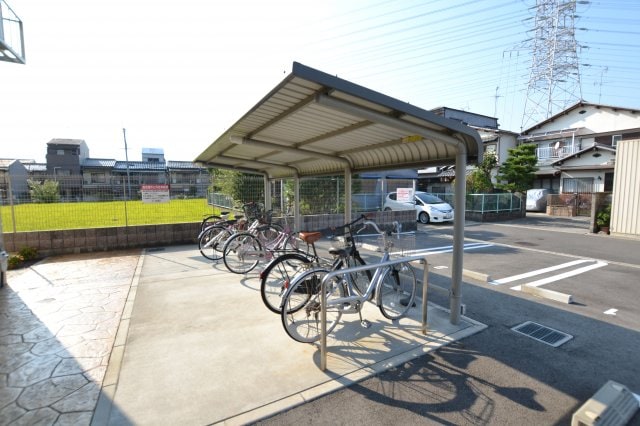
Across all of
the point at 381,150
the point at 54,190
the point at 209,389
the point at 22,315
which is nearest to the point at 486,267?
the point at 381,150

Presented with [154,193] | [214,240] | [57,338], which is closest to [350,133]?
[214,240]

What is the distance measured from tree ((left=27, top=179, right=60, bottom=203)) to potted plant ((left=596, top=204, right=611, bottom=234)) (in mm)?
16135

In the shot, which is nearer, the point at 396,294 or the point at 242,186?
the point at 396,294

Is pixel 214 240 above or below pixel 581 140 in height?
below

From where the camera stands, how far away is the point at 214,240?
5957mm

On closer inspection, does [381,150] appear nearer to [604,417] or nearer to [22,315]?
[604,417]

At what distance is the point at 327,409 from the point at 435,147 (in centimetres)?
292

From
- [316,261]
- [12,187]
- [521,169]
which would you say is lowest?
[316,261]

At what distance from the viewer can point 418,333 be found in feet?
10.9

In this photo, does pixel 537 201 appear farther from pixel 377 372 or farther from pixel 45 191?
pixel 45 191

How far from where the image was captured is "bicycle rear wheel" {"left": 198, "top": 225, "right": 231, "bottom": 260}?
6012 millimetres

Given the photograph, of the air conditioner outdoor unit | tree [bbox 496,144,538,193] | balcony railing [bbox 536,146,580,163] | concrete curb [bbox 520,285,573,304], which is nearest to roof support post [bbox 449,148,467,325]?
the air conditioner outdoor unit

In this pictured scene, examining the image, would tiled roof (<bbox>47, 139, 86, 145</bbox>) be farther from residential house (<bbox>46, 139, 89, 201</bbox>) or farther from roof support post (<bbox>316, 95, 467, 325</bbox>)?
roof support post (<bbox>316, 95, 467, 325</bbox>)

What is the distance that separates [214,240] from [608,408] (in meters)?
5.56
